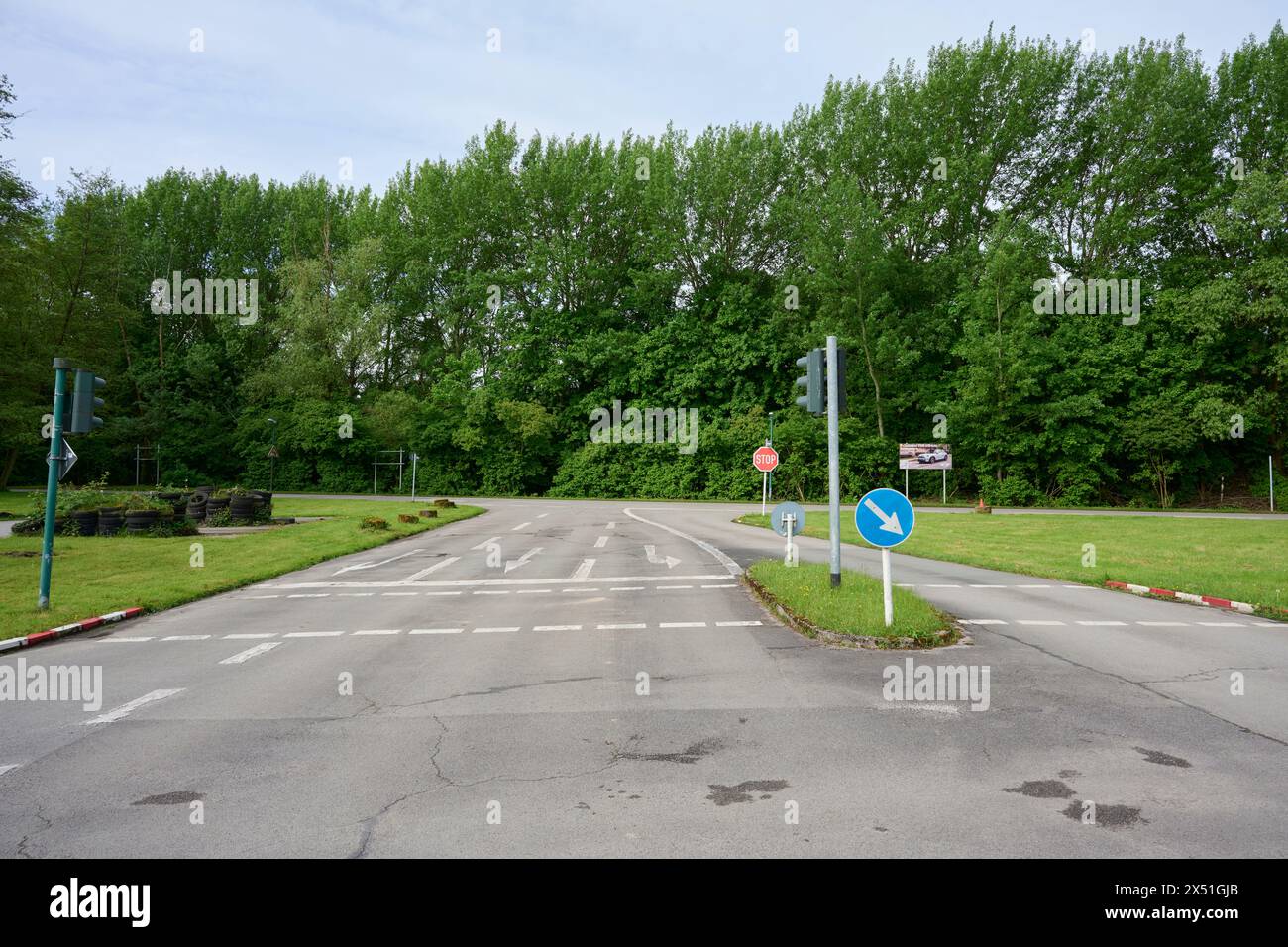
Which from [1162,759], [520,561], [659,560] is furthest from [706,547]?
[1162,759]

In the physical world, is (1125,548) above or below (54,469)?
below

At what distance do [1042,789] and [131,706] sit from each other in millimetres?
7044

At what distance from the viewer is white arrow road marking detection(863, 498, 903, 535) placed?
28.2ft

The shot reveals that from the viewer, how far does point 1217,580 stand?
1340 cm

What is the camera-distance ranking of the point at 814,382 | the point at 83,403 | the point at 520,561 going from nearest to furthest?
the point at 83,403
the point at 814,382
the point at 520,561

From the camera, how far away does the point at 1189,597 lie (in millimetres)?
11820

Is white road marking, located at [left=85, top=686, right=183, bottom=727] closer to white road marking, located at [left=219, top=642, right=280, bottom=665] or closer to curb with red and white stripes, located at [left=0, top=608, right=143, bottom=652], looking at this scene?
white road marking, located at [left=219, top=642, right=280, bottom=665]

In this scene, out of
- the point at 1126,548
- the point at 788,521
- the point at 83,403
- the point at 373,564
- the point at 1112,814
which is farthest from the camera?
the point at 1126,548

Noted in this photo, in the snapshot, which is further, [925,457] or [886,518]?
[925,457]

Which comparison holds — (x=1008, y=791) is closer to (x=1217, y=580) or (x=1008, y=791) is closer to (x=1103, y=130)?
(x=1217, y=580)

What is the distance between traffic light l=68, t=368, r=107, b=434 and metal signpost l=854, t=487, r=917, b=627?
1046cm

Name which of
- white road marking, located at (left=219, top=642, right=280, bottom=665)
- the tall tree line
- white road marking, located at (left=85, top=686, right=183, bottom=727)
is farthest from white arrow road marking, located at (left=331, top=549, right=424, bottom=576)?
the tall tree line

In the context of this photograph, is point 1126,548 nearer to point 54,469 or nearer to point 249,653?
point 249,653

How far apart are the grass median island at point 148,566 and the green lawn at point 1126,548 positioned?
15332mm
